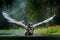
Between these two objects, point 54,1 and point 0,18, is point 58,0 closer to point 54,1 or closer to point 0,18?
point 54,1

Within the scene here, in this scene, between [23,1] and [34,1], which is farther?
[23,1]

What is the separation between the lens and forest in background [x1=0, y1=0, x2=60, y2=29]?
48.7 metres

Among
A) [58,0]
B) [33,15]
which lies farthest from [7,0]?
[58,0]

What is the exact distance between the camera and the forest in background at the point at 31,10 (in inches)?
Answer: 1916

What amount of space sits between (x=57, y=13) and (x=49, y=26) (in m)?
4.40

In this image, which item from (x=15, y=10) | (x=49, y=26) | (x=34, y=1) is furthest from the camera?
(x=15, y=10)

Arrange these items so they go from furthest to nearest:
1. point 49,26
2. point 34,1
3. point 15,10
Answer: point 15,10
point 34,1
point 49,26

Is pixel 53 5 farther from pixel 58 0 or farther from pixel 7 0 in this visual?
pixel 7 0

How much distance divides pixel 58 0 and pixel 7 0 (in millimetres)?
7549

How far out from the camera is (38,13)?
50.8 metres

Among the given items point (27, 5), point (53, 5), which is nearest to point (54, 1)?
point (53, 5)

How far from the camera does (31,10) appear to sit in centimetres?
4988

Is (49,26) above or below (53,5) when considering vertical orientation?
below

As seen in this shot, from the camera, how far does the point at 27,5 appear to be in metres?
50.3
